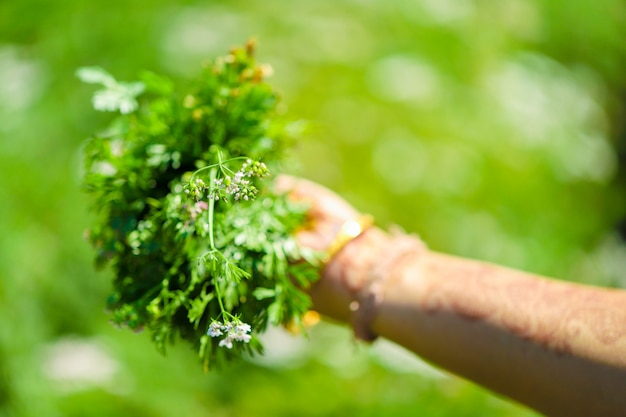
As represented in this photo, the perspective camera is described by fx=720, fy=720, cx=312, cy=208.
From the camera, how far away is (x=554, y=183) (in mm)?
3232

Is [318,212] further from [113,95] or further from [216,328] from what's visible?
[216,328]

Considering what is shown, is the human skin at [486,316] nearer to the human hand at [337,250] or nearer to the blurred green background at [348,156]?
the human hand at [337,250]

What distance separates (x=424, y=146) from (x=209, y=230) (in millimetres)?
2262

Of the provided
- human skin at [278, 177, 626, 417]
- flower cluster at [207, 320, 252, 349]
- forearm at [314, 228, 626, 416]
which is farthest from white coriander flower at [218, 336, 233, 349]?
forearm at [314, 228, 626, 416]

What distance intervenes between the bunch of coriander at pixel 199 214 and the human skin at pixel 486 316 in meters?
0.16

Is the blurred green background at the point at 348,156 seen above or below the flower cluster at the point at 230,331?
above

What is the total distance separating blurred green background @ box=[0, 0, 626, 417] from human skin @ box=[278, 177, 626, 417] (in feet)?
1.76

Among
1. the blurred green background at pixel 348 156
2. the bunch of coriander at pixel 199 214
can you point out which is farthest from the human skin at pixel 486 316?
the blurred green background at pixel 348 156

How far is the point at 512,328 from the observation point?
3.94 feet

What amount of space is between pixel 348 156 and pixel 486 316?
1.69m

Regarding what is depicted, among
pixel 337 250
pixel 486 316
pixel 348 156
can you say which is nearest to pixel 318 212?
pixel 337 250

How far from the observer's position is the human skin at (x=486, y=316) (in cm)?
110

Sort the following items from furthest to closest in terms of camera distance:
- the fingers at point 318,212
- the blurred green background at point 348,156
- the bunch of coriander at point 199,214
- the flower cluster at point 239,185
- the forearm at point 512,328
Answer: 1. the blurred green background at point 348,156
2. the fingers at point 318,212
3. the forearm at point 512,328
4. the bunch of coriander at point 199,214
5. the flower cluster at point 239,185

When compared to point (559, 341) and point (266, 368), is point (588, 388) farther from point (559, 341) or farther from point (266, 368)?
point (266, 368)
